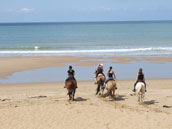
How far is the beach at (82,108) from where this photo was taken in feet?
36.9

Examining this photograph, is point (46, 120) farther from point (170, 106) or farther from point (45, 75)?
point (45, 75)

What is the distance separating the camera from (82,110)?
42.7 ft

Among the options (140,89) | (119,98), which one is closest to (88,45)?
(119,98)

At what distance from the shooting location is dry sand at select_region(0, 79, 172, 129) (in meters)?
11.2

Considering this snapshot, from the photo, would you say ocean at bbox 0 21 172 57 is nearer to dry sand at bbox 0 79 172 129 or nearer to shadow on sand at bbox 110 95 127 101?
dry sand at bbox 0 79 172 129

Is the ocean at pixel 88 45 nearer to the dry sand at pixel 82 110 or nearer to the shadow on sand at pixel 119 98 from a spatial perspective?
the dry sand at pixel 82 110

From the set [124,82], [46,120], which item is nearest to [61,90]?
[124,82]

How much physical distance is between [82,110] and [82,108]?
32 cm

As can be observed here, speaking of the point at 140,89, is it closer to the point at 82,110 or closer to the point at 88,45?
the point at 82,110

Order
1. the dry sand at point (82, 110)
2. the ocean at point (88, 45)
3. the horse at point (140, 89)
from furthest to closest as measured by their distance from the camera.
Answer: the ocean at point (88, 45) < the horse at point (140, 89) < the dry sand at point (82, 110)

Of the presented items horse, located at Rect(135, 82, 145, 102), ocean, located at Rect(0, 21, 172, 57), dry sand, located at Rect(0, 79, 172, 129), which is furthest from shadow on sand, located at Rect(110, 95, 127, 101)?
ocean, located at Rect(0, 21, 172, 57)

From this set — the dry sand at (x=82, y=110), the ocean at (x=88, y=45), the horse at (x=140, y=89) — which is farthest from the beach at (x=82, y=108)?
the ocean at (x=88, y=45)

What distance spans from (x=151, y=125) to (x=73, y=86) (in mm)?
4955

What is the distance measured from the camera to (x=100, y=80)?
1592 cm
